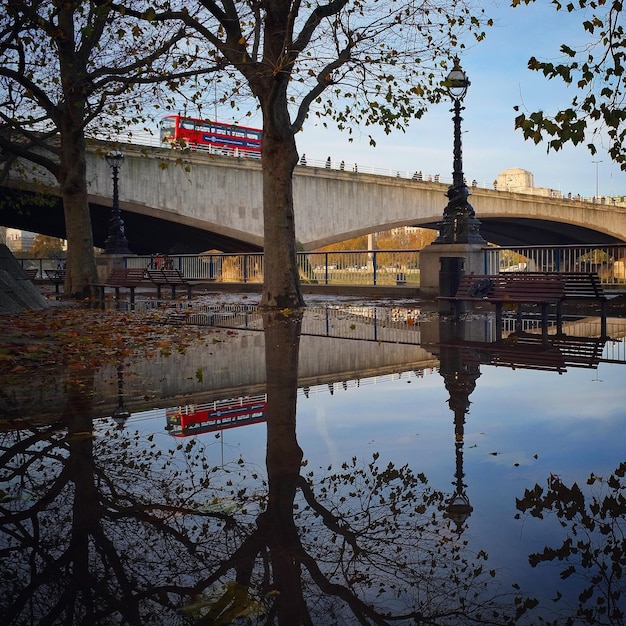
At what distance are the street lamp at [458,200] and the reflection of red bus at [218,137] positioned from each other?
28971 mm

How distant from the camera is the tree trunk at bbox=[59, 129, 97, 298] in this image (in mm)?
22125

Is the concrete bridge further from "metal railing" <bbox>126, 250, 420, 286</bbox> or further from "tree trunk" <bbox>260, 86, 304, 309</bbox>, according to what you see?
"tree trunk" <bbox>260, 86, 304, 309</bbox>

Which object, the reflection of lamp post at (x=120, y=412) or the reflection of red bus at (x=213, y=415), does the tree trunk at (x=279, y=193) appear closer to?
the reflection of lamp post at (x=120, y=412)

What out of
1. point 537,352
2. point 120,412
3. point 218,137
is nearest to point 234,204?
point 218,137

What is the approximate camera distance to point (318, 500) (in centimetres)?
396

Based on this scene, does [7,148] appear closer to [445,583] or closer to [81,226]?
[81,226]

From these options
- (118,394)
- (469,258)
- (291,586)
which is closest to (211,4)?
(469,258)

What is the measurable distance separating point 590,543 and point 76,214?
20948 mm

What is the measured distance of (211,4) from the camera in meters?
14.8

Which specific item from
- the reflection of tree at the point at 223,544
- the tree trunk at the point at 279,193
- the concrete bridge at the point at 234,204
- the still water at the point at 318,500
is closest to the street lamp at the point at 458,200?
the tree trunk at the point at 279,193

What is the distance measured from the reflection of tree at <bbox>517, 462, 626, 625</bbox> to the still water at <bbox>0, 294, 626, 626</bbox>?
0.01 metres

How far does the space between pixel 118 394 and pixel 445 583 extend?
447cm

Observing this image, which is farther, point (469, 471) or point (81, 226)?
point (81, 226)

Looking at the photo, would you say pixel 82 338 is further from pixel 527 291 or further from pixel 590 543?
pixel 590 543
